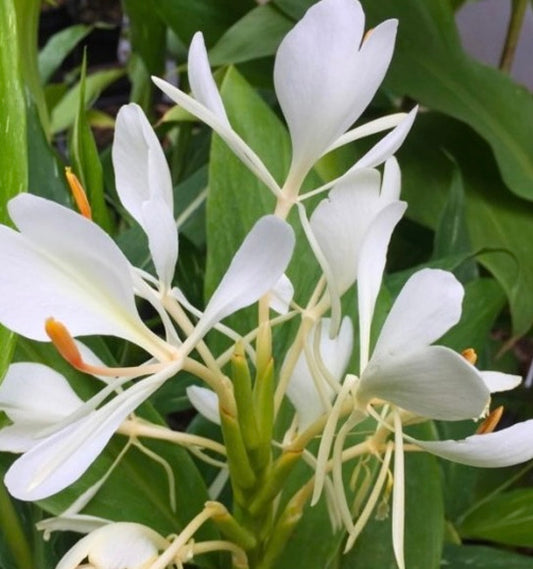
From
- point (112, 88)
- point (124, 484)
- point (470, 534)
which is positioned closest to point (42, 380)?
point (124, 484)

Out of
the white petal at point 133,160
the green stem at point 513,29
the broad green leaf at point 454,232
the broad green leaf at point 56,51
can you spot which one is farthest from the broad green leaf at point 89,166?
the broad green leaf at point 56,51

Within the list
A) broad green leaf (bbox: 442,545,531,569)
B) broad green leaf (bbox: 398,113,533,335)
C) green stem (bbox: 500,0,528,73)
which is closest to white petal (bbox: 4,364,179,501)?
broad green leaf (bbox: 442,545,531,569)

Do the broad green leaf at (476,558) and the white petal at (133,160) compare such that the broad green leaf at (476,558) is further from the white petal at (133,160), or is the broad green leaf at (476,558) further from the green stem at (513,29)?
the green stem at (513,29)

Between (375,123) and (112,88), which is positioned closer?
(375,123)

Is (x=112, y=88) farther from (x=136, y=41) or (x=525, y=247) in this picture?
(x=525, y=247)

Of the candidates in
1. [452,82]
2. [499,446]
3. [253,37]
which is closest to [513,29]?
[452,82]

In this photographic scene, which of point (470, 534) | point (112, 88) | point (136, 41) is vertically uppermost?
point (112, 88)
